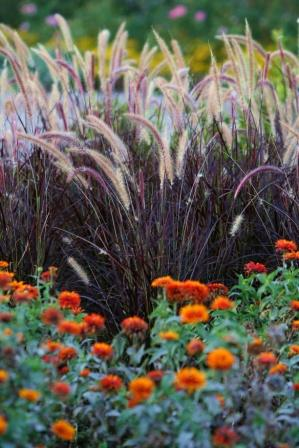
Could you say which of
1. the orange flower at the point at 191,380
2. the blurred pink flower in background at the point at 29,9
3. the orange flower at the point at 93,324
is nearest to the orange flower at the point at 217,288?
the orange flower at the point at 93,324

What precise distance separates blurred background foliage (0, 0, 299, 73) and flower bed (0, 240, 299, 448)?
10.6 m

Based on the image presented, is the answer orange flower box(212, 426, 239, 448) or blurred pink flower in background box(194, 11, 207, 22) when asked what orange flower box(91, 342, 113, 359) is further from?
blurred pink flower in background box(194, 11, 207, 22)

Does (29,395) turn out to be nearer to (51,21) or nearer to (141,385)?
(141,385)

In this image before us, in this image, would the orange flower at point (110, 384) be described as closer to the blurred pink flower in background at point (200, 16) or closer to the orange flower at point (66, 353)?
the orange flower at point (66, 353)

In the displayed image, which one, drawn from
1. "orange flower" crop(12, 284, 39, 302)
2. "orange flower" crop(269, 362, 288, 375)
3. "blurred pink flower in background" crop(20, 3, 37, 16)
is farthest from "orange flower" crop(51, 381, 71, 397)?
"blurred pink flower in background" crop(20, 3, 37, 16)

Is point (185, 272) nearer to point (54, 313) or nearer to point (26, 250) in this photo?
point (26, 250)

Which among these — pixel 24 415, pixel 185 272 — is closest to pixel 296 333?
pixel 185 272

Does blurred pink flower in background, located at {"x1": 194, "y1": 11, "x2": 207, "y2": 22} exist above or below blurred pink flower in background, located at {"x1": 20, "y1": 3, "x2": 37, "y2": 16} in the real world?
below

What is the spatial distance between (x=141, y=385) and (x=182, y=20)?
1230cm

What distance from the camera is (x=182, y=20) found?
14.1 m

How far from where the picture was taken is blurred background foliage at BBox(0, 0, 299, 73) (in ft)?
45.4

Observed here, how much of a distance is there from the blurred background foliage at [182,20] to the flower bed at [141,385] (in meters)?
10.6

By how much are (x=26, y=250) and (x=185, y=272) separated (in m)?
0.69

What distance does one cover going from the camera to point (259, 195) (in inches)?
163
